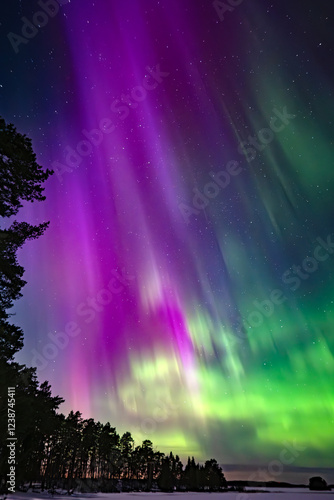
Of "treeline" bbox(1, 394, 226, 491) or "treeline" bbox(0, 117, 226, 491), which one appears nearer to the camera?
"treeline" bbox(0, 117, 226, 491)

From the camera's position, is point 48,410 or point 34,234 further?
point 48,410

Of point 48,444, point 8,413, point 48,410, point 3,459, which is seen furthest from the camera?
point 48,444

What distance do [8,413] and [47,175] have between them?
40.7ft

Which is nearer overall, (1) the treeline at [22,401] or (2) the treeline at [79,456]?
(1) the treeline at [22,401]

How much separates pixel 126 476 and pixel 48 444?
64.7m

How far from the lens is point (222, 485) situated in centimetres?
17475

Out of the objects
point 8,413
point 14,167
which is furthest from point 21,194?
point 8,413

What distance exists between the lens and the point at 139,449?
115 metres

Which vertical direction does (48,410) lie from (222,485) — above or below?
above

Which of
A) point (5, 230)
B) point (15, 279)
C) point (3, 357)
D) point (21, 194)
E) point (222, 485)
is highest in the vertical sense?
point (21, 194)

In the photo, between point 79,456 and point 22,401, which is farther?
point 79,456

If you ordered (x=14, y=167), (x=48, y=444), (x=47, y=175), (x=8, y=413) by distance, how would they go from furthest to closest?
(x=48, y=444) < (x=8, y=413) < (x=47, y=175) < (x=14, y=167)

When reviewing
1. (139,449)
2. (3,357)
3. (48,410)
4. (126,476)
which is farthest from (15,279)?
(126,476)

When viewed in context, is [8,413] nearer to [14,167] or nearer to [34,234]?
[34,234]
